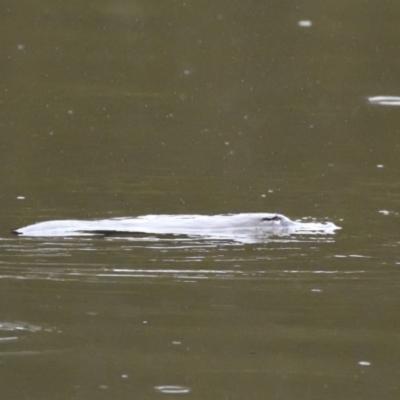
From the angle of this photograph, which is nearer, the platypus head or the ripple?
the platypus head

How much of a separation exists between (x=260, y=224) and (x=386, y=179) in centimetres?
365

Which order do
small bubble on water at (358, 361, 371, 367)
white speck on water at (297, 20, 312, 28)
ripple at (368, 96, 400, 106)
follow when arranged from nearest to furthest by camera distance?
small bubble on water at (358, 361, 371, 367), ripple at (368, 96, 400, 106), white speck on water at (297, 20, 312, 28)

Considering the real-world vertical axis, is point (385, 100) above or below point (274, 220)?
above

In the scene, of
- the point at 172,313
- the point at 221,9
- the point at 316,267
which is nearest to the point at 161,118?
the point at 221,9

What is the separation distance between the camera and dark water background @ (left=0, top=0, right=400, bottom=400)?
5.66m

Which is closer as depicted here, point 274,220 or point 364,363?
point 364,363

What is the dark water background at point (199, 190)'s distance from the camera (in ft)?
18.6

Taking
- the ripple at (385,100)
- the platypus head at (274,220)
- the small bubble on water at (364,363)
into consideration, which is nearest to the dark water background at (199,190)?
the small bubble on water at (364,363)

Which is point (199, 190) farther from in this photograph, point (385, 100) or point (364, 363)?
point (385, 100)

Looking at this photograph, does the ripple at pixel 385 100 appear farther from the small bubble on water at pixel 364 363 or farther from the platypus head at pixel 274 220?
the small bubble on water at pixel 364 363

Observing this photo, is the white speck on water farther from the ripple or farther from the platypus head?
the platypus head

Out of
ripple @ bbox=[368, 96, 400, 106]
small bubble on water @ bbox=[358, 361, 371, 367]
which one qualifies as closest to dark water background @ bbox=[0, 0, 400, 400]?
small bubble on water @ bbox=[358, 361, 371, 367]

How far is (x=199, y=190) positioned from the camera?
11.8m

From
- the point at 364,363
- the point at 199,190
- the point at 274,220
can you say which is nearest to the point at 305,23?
the point at 199,190
